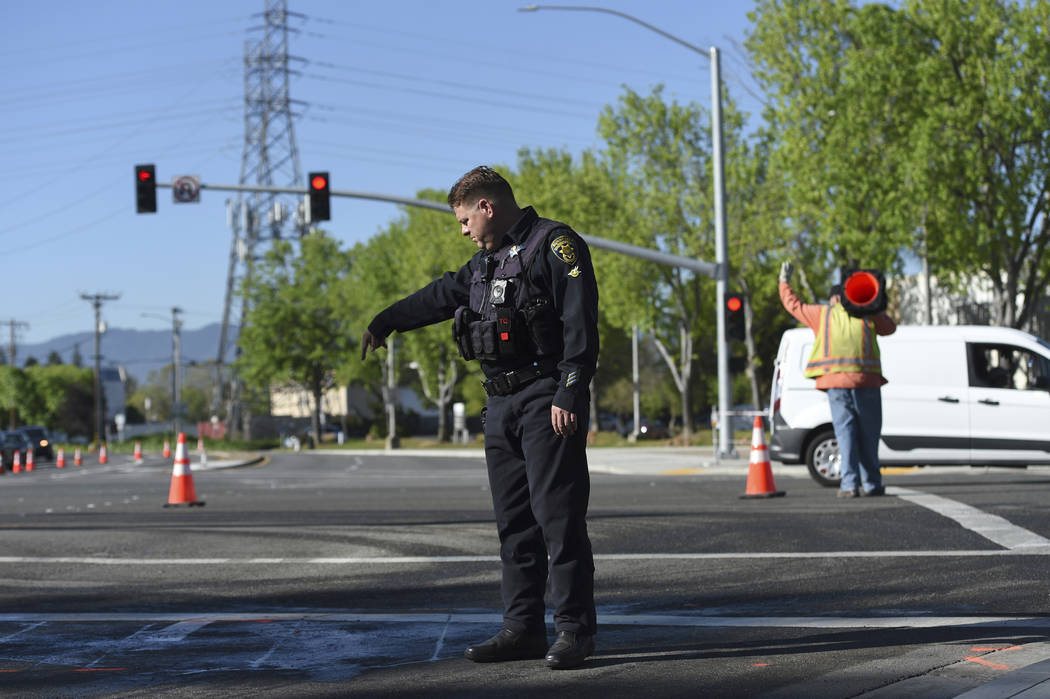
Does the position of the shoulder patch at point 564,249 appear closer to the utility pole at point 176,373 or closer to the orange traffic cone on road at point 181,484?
the orange traffic cone on road at point 181,484

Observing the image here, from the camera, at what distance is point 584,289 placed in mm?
4730

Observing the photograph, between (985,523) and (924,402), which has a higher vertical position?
(924,402)

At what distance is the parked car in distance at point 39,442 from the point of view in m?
57.5

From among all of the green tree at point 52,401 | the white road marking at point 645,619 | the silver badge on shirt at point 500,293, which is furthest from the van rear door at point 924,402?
the green tree at point 52,401

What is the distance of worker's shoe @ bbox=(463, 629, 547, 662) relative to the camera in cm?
484

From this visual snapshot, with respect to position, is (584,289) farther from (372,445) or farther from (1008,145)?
(372,445)

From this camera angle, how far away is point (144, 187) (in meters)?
24.8

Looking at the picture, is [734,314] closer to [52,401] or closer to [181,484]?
[181,484]

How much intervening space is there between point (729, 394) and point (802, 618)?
18.3m

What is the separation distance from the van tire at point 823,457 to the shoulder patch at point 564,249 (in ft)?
34.8

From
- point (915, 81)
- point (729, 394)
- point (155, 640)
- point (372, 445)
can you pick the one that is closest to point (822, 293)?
point (915, 81)

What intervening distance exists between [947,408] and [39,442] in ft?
165

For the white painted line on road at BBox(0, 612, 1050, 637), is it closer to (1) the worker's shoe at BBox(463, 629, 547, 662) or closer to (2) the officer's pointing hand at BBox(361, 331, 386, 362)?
(1) the worker's shoe at BBox(463, 629, 547, 662)

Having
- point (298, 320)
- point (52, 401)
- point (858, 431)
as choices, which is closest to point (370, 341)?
point (858, 431)
